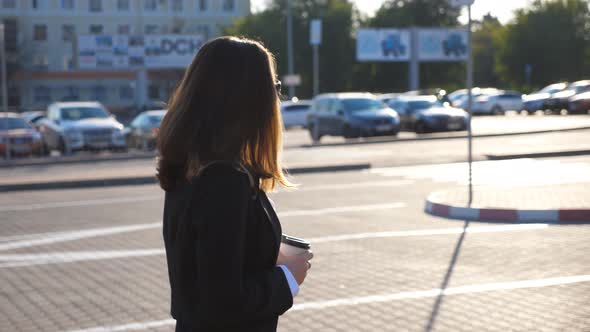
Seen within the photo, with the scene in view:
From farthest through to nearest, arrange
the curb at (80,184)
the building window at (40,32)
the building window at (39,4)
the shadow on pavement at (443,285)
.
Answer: the building window at (40,32) → the building window at (39,4) → the curb at (80,184) → the shadow on pavement at (443,285)

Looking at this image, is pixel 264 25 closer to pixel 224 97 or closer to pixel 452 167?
pixel 452 167

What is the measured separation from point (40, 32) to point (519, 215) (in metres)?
78.0

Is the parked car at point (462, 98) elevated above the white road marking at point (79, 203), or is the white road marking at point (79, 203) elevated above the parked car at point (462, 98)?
the parked car at point (462, 98)

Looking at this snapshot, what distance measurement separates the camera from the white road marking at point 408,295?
6.31 metres

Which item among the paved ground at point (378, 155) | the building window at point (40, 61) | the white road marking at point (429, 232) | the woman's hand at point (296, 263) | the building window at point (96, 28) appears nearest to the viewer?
the woman's hand at point (296, 263)

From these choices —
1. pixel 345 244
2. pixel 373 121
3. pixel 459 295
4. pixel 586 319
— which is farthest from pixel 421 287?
pixel 373 121

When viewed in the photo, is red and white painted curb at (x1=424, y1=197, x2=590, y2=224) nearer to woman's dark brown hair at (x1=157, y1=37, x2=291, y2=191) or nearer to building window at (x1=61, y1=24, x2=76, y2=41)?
woman's dark brown hair at (x1=157, y1=37, x2=291, y2=191)

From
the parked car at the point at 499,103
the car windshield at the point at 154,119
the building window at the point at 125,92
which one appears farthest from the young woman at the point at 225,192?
the building window at the point at 125,92

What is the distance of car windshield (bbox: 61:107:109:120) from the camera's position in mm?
30266

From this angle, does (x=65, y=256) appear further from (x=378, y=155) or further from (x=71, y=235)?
(x=378, y=155)

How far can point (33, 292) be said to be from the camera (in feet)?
25.0

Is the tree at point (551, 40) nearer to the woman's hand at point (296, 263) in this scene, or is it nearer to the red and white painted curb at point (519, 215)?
the red and white painted curb at point (519, 215)

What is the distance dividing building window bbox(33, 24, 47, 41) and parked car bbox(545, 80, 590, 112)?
49.6 meters

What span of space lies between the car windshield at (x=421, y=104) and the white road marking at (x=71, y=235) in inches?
1013
